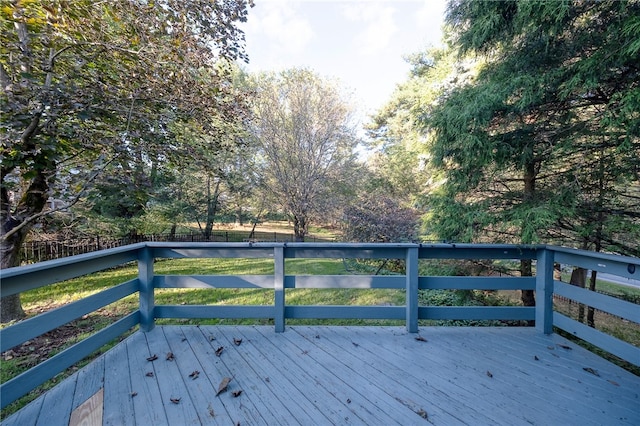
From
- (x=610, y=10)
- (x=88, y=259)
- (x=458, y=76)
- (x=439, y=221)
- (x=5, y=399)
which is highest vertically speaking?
(x=458, y=76)

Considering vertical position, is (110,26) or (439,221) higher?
(110,26)

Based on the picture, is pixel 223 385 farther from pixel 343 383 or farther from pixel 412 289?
pixel 412 289

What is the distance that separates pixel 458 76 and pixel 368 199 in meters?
3.44

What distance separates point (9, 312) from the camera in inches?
143

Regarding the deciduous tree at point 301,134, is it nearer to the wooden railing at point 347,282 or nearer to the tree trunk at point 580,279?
the tree trunk at point 580,279

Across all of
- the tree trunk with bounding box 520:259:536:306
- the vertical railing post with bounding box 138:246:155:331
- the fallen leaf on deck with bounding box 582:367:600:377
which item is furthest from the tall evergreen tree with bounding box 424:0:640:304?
the vertical railing post with bounding box 138:246:155:331

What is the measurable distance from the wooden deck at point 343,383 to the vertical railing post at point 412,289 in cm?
12

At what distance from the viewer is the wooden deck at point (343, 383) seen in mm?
1572

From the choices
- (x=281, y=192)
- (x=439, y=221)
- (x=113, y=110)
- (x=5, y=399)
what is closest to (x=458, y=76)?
(x=439, y=221)

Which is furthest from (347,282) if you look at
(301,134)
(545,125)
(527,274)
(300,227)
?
(301,134)

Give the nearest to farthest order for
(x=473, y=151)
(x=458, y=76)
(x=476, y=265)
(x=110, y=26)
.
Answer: (x=473, y=151)
(x=110, y=26)
(x=458, y=76)
(x=476, y=265)

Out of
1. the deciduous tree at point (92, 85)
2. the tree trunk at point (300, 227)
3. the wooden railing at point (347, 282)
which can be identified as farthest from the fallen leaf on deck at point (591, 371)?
the tree trunk at point (300, 227)

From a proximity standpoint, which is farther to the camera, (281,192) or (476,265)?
(281,192)

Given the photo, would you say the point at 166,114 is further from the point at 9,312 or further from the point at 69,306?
the point at 9,312
